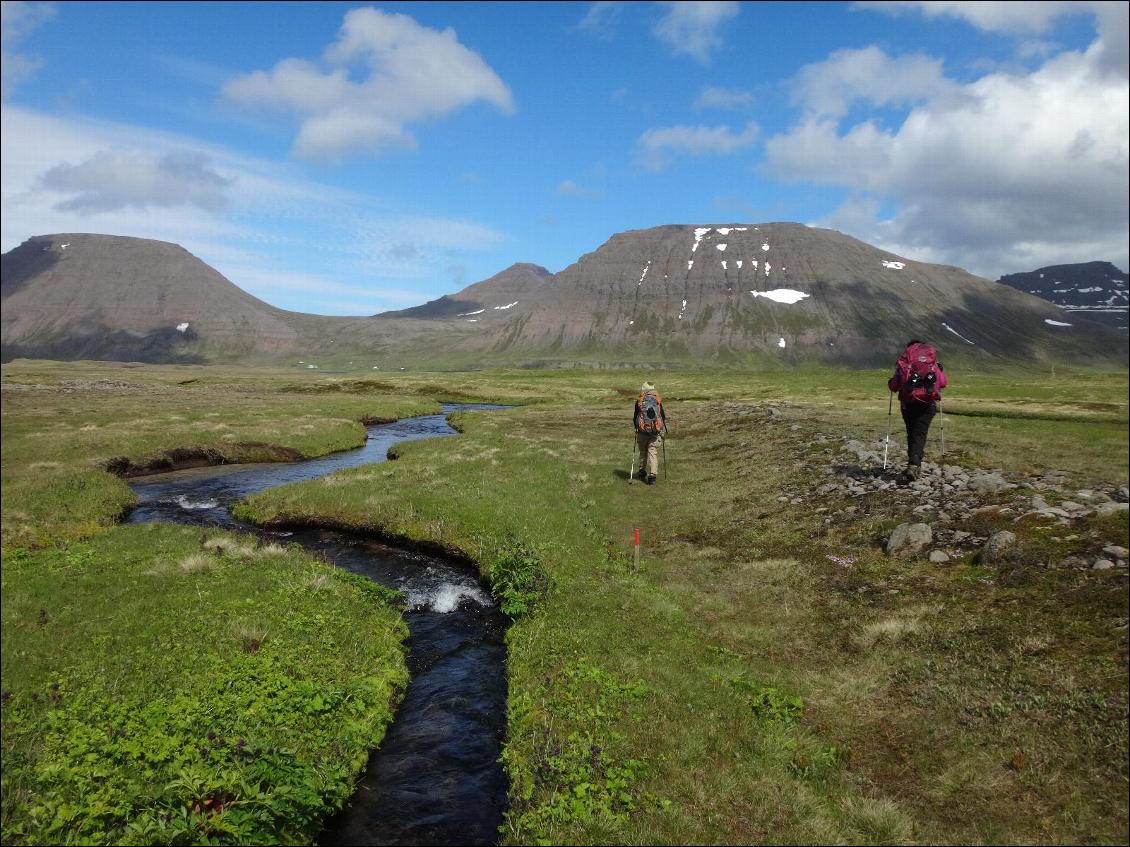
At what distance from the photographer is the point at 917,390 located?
65.4 ft

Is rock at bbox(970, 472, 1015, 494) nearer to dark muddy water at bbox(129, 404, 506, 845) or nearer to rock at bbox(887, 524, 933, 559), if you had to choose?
rock at bbox(887, 524, 933, 559)

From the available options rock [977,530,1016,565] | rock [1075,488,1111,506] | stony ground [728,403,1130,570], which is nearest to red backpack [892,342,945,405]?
stony ground [728,403,1130,570]

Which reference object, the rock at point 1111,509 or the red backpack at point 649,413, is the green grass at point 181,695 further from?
the rock at point 1111,509

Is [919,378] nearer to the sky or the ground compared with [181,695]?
nearer to the sky

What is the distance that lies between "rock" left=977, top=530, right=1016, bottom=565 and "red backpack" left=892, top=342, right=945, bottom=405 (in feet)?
21.6

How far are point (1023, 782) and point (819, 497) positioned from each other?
14557mm

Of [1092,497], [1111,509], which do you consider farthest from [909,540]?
[1092,497]

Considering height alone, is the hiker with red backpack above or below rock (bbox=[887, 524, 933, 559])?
above

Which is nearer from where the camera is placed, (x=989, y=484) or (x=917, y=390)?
(x=989, y=484)

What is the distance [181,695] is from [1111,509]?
21173 millimetres

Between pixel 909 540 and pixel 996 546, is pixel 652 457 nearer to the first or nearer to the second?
pixel 909 540

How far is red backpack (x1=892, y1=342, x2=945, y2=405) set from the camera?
1967 cm

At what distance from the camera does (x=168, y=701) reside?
424 inches

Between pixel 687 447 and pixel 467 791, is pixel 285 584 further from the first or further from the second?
pixel 687 447
